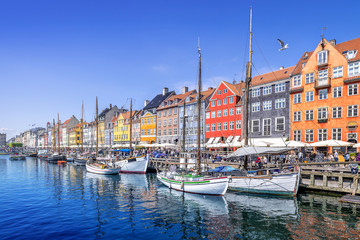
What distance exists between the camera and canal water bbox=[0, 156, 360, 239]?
14.8 m

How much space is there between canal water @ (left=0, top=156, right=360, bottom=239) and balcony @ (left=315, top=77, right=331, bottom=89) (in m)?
21.8

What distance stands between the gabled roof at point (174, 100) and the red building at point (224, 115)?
1133 cm

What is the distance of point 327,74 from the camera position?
38938mm

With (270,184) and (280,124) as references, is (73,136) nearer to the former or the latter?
(280,124)

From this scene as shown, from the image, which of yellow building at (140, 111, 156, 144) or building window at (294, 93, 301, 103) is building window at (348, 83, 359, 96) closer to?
building window at (294, 93, 301, 103)

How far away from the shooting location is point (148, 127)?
263 ft

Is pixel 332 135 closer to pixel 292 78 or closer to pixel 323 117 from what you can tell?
pixel 323 117

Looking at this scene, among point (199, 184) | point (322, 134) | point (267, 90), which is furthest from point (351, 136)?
point (199, 184)

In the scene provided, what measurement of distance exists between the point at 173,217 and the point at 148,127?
62.9m

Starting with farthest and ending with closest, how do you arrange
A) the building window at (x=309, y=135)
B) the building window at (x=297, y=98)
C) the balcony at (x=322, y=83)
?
1. the building window at (x=297, y=98)
2. the building window at (x=309, y=135)
3. the balcony at (x=322, y=83)

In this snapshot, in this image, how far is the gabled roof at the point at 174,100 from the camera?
70.5 m

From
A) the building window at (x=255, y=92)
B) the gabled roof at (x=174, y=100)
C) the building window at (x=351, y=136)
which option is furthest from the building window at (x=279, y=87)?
the gabled roof at (x=174, y=100)

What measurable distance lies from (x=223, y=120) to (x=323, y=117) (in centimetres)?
2160

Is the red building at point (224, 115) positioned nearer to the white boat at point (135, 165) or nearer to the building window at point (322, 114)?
the white boat at point (135, 165)
